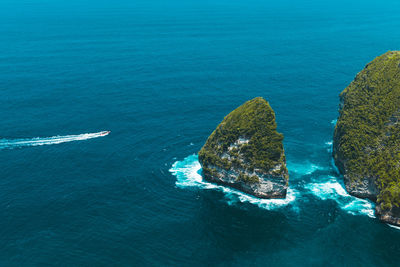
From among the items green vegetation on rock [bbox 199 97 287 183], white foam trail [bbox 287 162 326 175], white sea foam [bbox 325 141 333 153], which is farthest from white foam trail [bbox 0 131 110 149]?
white sea foam [bbox 325 141 333 153]

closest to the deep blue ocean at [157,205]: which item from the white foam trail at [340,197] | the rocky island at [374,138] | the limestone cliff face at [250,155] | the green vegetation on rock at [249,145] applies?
the white foam trail at [340,197]

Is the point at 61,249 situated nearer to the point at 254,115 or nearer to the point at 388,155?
the point at 254,115

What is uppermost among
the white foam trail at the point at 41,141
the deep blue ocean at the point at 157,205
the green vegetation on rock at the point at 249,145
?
the green vegetation on rock at the point at 249,145

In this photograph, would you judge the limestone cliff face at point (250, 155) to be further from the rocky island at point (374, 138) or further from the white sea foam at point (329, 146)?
the white sea foam at point (329, 146)

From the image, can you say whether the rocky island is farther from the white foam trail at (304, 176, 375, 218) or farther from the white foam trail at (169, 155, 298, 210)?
the white foam trail at (169, 155, 298, 210)

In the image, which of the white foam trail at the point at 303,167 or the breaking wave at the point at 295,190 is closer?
the breaking wave at the point at 295,190

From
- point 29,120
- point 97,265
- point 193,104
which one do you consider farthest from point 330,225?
point 29,120

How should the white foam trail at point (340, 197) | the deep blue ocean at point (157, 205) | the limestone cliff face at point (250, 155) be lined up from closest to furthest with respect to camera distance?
1. the deep blue ocean at point (157, 205)
2. the white foam trail at point (340, 197)
3. the limestone cliff face at point (250, 155)
